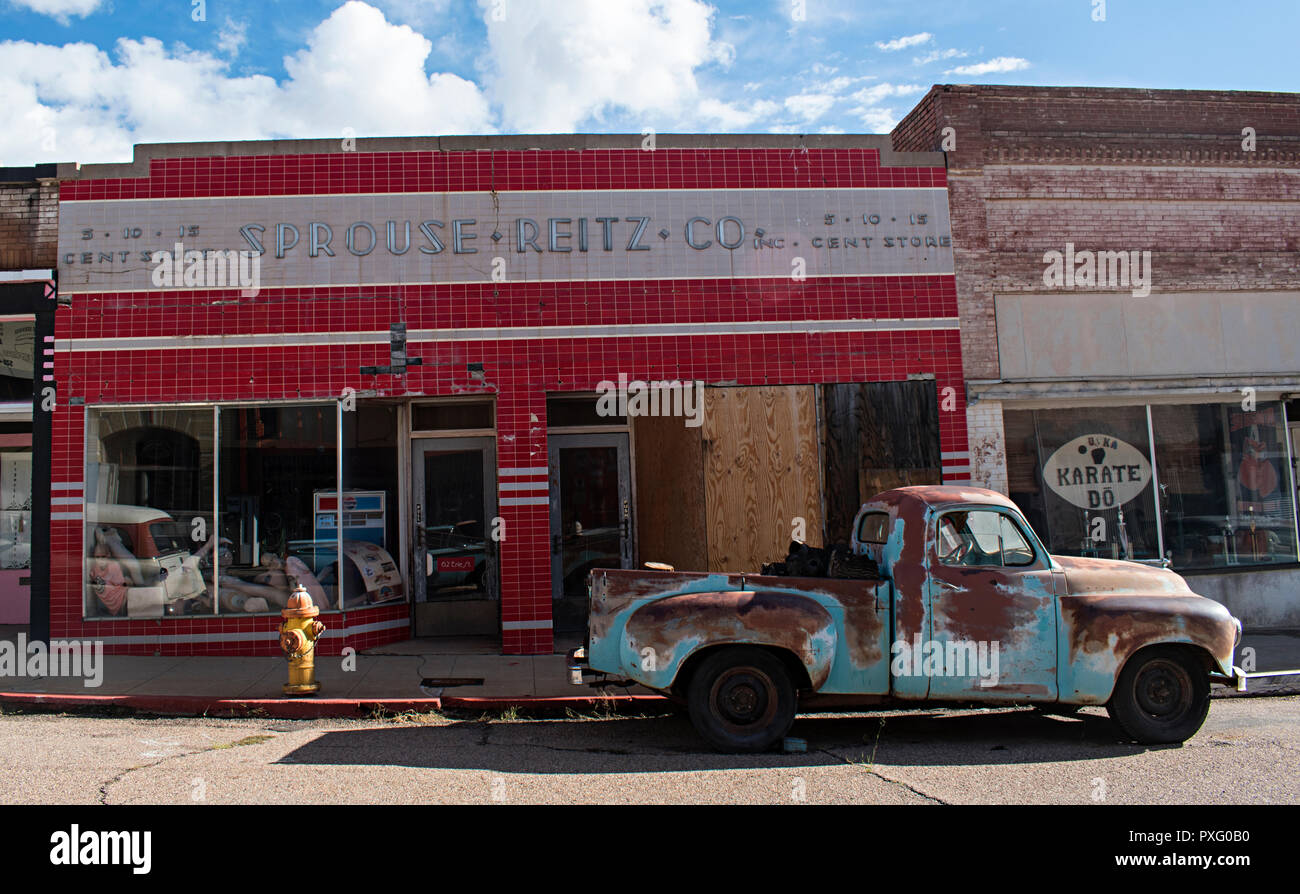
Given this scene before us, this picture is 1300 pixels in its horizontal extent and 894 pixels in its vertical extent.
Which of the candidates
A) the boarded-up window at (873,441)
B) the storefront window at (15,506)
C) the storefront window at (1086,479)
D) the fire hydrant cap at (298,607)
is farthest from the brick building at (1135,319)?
the storefront window at (15,506)

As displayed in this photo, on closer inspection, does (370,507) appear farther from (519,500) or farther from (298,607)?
(298,607)

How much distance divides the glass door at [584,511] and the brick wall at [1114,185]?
474 centimetres

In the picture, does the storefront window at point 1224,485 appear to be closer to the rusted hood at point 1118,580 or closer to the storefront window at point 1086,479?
the storefront window at point 1086,479

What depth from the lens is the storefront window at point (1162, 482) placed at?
11742mm

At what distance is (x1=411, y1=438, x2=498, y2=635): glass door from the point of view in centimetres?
1156

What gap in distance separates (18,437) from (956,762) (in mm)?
12865

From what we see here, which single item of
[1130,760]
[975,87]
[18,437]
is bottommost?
[1130,760]

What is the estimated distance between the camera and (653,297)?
11.1 m

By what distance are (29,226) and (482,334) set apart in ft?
17.9

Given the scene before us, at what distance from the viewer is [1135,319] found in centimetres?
1202

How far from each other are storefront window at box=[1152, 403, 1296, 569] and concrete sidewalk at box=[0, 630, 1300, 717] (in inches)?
67.5

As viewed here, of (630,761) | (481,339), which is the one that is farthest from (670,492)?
(630,761)

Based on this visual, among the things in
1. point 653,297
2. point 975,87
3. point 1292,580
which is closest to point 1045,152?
point 975,87
